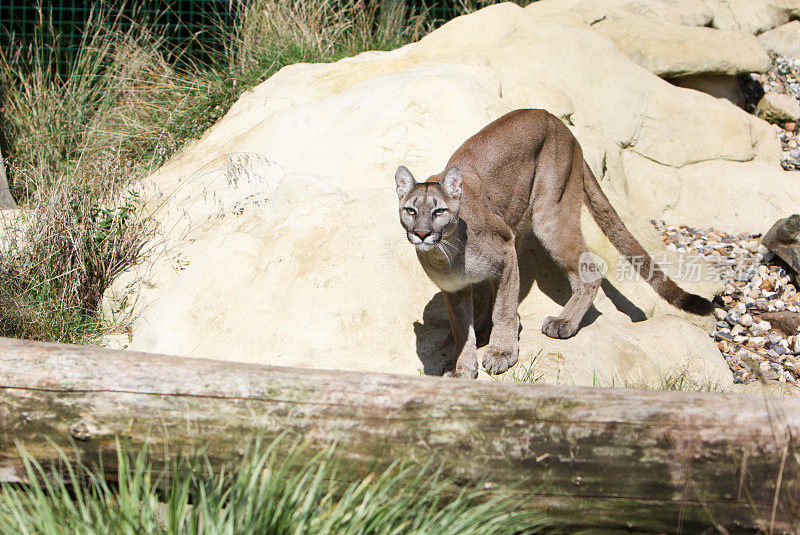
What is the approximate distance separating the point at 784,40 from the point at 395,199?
263 inches

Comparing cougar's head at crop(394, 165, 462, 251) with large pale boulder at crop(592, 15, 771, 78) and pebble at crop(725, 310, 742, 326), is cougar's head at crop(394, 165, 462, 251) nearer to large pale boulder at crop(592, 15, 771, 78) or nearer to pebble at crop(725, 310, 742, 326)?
pebble at crop(725, 310, 742, 326)

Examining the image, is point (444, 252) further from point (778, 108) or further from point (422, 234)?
point (778, 108)

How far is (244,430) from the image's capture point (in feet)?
10.2

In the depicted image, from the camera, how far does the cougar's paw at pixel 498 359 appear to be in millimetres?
5137

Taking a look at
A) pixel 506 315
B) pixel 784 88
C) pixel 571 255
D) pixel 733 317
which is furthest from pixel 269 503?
pixel 784 88

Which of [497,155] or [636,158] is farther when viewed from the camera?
[636,158]

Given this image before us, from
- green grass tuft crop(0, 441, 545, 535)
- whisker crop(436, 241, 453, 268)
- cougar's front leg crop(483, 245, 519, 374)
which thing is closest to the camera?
green grass tuft crop(0, 441, 545, 535)

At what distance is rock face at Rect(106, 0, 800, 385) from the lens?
5.29m

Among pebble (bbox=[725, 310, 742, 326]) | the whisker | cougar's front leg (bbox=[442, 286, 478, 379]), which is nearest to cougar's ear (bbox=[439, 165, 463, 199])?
the whisker

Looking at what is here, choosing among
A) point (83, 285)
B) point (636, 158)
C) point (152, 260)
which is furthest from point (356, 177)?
point (636, 158)

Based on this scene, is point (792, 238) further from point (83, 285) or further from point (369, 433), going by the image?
point (83, 285)

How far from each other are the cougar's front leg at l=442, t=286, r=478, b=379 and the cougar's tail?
143 cm

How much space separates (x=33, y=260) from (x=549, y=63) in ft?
15.7

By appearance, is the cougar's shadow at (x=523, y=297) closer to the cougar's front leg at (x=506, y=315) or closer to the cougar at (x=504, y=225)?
the cougar at (x=504, y=225)
